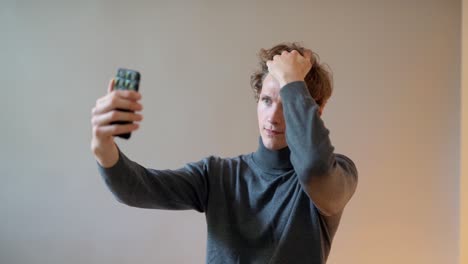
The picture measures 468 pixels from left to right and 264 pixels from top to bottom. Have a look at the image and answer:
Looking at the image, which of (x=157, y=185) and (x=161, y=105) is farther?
(x=161, y=105)

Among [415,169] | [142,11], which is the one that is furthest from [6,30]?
[415,169]

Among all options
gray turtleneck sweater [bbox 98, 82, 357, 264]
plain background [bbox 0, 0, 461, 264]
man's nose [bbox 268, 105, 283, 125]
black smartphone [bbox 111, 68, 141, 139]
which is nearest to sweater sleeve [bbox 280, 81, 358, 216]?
gray turtleneck sweater [bbox 98, 82, 357, 264]

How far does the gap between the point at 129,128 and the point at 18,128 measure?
105 cm

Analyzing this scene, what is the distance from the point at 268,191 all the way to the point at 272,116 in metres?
0.17

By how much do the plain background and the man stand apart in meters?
0.53

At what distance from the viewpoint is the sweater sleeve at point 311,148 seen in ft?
2.79

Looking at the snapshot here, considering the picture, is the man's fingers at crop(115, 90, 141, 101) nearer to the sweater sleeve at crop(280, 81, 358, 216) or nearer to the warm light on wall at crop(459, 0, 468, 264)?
the sweater sleeve at crop(280, 81, 358, 216)

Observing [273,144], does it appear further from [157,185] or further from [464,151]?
[464,151]

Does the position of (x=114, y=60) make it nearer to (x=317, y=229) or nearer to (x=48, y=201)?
(x=48, y=201)

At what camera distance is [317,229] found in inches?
39.3

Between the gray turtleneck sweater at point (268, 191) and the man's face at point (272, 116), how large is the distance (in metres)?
0.02

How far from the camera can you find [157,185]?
1.01m

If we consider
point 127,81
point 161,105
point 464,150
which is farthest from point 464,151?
point 127,81

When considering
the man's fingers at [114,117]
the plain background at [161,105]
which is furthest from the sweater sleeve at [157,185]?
the plain background at [161,105]
